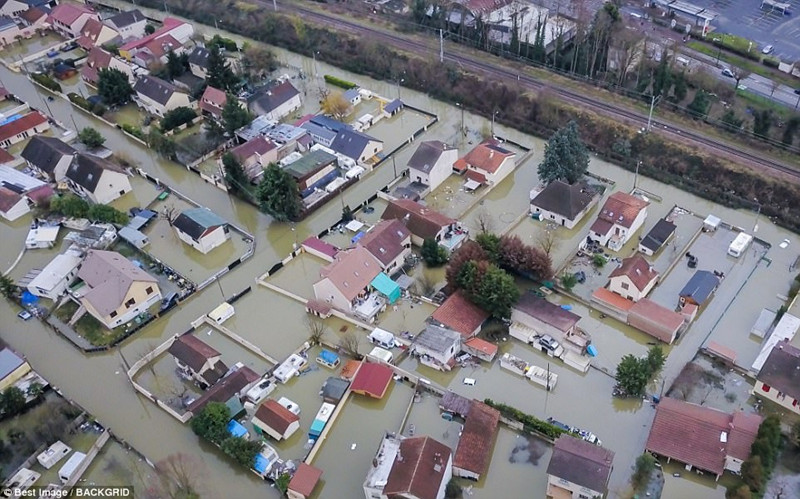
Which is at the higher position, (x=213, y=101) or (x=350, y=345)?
(x=213, y=101)

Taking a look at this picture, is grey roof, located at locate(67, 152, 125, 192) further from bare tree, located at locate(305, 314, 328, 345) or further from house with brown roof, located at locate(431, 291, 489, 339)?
house with brown roof, located at locate(431, 291, 489, 339)

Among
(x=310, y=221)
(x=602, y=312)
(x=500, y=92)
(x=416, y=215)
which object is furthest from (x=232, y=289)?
(x=500, y=92)

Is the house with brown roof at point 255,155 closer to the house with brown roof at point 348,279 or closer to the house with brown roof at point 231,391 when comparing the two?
the house with brown roof at point 348,279

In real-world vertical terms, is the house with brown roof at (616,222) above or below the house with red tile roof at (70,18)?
below

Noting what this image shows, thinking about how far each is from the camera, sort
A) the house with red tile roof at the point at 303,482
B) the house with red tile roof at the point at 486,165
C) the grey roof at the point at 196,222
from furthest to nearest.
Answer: the house with red tile roof at the point at 486,165 → the grey roof at the point at 196,222 → the house with red tile roof at the point at 303,482

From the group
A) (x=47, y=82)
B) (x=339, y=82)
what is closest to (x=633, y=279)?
(x=339, y=82)

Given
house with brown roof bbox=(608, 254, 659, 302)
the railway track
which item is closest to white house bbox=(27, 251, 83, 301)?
house with brown roof bbox=(608, 254, 659, 302)

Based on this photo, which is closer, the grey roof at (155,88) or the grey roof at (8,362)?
the grey roof at (8,362)

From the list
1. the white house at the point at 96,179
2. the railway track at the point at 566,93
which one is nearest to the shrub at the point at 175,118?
the white house at the point at 96,179

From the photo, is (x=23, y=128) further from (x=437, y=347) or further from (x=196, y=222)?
(x=437, y=347)
